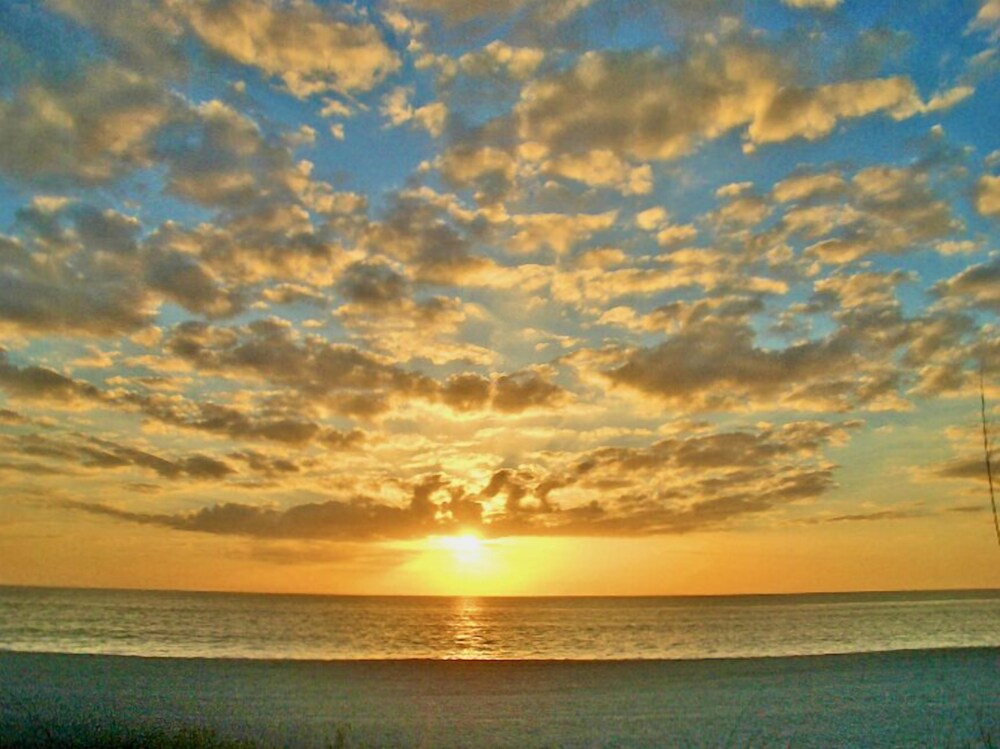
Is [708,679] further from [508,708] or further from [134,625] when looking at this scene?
[134,625]

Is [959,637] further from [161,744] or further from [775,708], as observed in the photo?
[161,744]

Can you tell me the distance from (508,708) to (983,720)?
1590 centimetres

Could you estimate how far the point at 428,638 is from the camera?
78.0 metres

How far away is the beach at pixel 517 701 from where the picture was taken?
23156 mm

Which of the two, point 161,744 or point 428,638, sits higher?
point 161,744

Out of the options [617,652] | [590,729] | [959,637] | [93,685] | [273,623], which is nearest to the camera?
[590,729]

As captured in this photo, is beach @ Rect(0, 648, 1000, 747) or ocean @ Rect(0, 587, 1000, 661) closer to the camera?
beach @ Rect(0, 648, 1000, 747)

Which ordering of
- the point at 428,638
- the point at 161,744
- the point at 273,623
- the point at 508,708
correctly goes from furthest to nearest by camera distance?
the point at 273,623
the point at 428,638
the point at 508,708
the point at 161,744

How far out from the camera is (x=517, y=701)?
A: 29672mm

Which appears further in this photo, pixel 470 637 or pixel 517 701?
pixel 470 637

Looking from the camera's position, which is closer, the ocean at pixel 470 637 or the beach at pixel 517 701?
the beach at pixel 517 701

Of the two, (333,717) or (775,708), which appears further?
(775,708)

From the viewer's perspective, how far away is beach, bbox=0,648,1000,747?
23.2 metres

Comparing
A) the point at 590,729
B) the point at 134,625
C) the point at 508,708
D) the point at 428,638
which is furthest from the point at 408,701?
the point at 134,625
